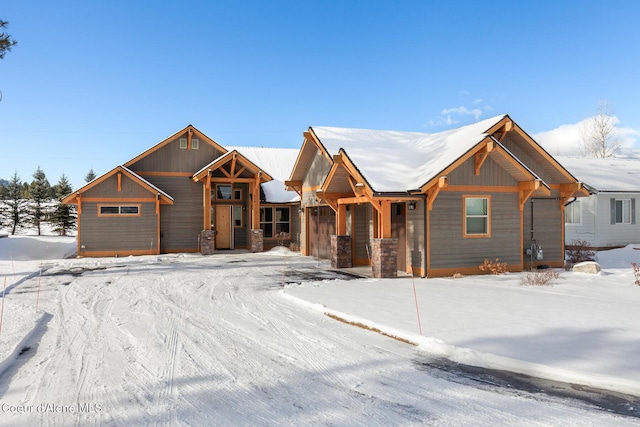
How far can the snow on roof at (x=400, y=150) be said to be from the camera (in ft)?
44.7

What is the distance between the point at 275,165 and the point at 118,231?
1112 cm

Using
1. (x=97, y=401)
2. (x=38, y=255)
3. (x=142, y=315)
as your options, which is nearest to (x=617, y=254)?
(x=142, y=315)

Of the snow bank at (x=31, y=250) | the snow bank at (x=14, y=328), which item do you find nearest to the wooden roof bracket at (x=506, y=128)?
the snow bank at (x=14, y=328)

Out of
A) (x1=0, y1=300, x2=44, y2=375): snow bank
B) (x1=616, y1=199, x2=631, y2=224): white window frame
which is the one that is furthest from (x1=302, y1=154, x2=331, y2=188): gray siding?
(x1=616, y1=199, x2=631, y2=224): white window frame

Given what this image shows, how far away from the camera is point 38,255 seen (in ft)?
73.8

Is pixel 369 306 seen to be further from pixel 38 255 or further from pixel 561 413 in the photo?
pixel 38 255

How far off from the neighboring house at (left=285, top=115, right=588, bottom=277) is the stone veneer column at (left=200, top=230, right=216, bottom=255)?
845cm

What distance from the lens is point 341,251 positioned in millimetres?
16297

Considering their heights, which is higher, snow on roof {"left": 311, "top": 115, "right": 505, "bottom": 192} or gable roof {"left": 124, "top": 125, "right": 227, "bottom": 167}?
gable roof {"left": 124, "top": 125, "right": 227, "bottom": 167}

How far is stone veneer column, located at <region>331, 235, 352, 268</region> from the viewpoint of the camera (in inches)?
640

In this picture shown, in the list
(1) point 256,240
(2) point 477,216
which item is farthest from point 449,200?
(1) point 256,240

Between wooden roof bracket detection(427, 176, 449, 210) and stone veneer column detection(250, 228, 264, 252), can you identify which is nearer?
wooden roof bracket detection(427, 176, 449, 210)

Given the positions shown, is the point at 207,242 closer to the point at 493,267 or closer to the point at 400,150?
the point at 400,150

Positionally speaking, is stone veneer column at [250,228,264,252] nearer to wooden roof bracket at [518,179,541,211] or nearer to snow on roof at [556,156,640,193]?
wooden roof bracket at [518,179,541,211]
